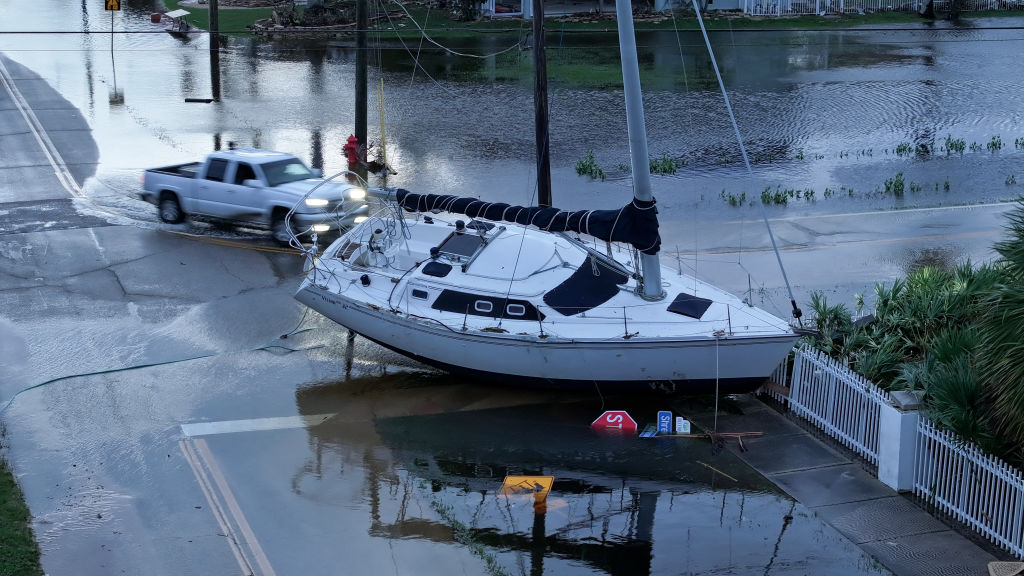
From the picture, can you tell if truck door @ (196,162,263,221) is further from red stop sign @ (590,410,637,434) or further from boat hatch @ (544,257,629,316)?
red stop sign @ (590,410,637,434)

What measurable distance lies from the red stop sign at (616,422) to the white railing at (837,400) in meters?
2.32

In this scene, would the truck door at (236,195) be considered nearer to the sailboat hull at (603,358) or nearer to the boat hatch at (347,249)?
the boat hatch at (347,249)

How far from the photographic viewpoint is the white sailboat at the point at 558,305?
14586 mm

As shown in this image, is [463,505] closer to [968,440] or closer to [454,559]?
[454,559]

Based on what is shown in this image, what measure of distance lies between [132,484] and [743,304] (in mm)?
8395

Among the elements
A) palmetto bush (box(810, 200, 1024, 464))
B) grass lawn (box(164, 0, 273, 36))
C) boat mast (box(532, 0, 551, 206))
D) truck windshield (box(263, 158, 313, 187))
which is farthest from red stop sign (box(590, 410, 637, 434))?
grass lawn (box(164, 0, 273, 36))

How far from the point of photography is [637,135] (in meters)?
15.3

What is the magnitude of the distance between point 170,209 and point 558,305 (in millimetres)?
11774

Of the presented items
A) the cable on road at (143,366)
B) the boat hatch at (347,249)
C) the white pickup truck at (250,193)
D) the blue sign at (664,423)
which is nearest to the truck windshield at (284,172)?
the white pickup truck at (250,193)

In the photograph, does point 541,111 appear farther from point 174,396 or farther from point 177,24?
point 177,24

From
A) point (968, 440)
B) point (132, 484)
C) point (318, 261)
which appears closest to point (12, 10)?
point (318, 261)

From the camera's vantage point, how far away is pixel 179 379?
16.3m

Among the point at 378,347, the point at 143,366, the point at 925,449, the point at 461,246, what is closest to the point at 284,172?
the point at 378,347

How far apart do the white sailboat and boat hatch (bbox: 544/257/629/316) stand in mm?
17
